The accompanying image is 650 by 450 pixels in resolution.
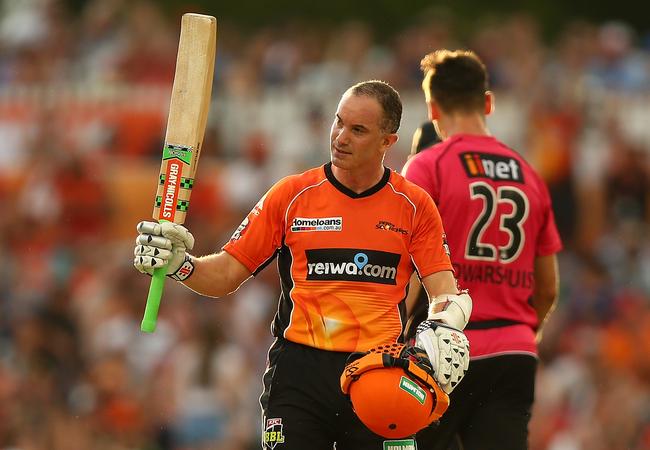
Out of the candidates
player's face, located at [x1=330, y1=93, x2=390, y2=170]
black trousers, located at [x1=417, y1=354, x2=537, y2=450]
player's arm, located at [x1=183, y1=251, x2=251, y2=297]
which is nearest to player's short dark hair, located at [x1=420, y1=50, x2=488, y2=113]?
player's face, located at [x1=330, y1=93, x2=390, y2=170]

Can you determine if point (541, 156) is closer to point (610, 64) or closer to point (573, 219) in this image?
point (573, 219)

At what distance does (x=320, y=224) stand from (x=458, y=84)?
152 cm

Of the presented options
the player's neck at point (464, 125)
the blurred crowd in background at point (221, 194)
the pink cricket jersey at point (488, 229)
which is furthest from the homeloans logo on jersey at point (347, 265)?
the blurred crowd in background at point (221, 194)

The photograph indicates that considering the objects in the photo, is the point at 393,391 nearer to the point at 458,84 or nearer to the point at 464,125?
the point at 464,125

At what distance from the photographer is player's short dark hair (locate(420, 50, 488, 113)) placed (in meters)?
7.13

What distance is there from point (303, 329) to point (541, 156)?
933 cm

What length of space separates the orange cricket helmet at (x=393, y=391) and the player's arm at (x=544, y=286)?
5.25 ft

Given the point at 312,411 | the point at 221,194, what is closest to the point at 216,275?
the point at 312,411

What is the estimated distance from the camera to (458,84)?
712cm

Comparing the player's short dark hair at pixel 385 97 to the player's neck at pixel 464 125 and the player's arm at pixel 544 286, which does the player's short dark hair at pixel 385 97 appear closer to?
the player's neck at pixel 464 125

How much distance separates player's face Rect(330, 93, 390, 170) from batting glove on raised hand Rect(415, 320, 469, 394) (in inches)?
31.1

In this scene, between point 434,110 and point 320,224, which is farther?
point 434,110

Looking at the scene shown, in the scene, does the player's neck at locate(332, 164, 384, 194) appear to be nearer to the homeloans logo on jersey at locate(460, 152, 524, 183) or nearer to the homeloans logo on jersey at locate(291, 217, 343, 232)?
the homeloans logo on jersey at locate(291, 217, 343, 232)

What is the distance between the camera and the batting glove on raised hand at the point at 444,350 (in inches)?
224
